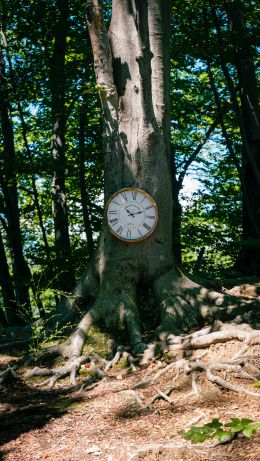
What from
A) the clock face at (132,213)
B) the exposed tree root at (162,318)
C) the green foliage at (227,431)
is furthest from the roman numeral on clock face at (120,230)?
the green foliage at (227,431)

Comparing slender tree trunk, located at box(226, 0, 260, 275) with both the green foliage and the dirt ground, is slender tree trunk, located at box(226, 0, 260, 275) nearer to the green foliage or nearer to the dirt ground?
the dirt ground

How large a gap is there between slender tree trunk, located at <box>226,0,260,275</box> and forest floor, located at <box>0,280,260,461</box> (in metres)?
5.37

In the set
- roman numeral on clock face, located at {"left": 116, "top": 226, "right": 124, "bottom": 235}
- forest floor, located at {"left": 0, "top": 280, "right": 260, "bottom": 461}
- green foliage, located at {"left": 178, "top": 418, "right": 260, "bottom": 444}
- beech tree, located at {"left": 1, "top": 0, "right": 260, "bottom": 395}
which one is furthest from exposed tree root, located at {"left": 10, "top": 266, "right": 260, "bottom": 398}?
green foliage, located at {"left": 178, "top": 418, "right": 260, "bottom": 444}

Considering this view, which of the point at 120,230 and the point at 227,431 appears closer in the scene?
the point at 227,431

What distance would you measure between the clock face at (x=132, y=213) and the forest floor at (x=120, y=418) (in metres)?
1.85

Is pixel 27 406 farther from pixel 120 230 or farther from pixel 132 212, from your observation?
pixel 132 212

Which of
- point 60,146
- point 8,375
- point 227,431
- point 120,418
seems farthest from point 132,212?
point 60,146

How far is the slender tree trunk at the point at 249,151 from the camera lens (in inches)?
402

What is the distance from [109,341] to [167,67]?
4002 millimetres

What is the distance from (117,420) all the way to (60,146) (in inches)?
371

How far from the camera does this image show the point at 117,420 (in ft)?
13.7

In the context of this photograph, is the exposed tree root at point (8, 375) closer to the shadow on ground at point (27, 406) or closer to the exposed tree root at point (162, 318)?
the shadow on ground at point (27, 406)

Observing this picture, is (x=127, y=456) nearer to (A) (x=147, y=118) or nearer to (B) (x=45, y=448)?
(B) (x=45, y=448)

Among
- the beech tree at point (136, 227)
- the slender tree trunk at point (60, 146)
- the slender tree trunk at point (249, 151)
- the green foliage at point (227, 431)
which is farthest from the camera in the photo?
the slender tree trunk at point (60, 146)
